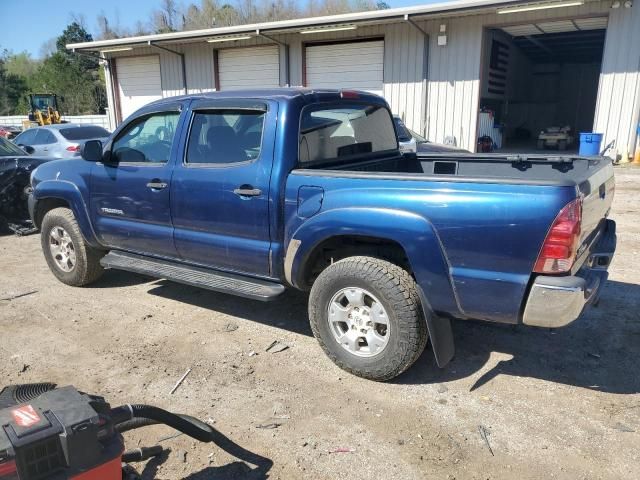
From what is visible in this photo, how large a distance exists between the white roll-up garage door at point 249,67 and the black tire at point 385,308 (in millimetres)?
17031

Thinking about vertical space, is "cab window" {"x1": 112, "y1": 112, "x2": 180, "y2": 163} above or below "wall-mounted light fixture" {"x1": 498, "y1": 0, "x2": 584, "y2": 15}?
below

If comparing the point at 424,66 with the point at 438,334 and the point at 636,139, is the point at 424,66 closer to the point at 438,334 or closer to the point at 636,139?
the point at 636,139

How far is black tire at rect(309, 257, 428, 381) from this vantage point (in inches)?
132

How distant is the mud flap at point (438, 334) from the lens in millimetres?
Answer: 3320

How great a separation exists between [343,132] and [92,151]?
2321 mm

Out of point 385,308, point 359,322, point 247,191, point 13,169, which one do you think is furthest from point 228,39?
point 385,308

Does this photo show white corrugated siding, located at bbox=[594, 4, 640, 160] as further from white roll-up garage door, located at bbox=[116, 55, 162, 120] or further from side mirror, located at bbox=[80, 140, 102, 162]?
white roll-up garage door, located at bbox=[116, 55, 162, 120]

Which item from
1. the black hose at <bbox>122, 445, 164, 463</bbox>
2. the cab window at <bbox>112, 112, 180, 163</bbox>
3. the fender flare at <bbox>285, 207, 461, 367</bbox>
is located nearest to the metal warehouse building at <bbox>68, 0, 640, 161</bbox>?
→ the cab window at <bbox>112, 112, 180, 163</bbox>

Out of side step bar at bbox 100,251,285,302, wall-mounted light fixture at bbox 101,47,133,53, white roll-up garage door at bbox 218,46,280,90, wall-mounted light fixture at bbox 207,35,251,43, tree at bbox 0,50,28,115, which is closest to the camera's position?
side step bar at bbox 100,251,285,302

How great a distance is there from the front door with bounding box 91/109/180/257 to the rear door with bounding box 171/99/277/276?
17 centimetres

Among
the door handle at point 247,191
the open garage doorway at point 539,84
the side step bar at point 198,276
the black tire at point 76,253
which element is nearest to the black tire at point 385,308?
the side step bar at point 198,276

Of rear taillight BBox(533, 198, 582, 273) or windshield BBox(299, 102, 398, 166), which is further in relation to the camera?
windshield BBox(299, 102, 398, 166)

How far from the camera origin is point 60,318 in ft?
15.9

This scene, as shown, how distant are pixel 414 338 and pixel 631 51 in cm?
1458
